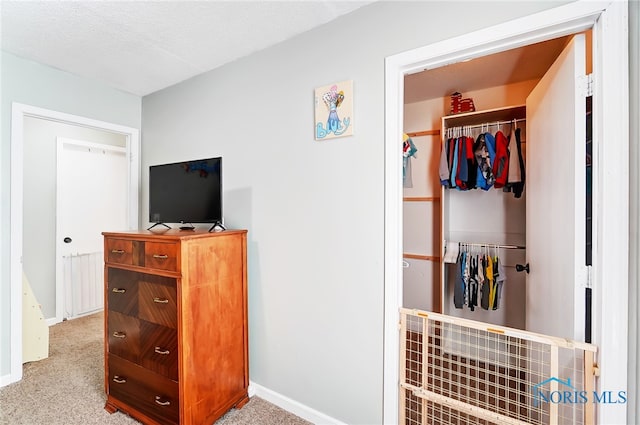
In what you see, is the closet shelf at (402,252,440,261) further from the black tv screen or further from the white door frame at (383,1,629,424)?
the black tv screen

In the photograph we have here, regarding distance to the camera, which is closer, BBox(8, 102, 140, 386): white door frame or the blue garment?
BBox(8, 102, 140, 386): white door frame

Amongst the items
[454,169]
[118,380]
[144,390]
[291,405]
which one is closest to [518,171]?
[454,169]

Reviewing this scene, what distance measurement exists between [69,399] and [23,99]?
2.20 metres

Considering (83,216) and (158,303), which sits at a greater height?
(83,216)

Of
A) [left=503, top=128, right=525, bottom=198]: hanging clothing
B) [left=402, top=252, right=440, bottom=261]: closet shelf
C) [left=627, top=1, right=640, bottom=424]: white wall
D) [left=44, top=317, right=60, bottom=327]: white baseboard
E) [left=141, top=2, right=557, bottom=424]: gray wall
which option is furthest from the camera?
[left=44, top=317, right=60, bottom=327]: white baseboard

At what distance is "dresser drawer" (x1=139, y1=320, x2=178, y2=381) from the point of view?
1597 mm

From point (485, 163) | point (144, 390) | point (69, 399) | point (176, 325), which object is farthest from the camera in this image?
point (485, 163)

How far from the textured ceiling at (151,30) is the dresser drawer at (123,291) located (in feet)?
4.95

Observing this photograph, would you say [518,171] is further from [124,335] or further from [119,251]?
[124,335]

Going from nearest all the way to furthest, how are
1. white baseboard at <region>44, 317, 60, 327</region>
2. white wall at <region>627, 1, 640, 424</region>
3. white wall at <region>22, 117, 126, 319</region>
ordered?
1. white wall at <region>627, 1, 640, 424</region>
2. white wall at <region>22, 117, 126, 319</region>
3. white baseboard at <region>44, 317, 60, 327</region>

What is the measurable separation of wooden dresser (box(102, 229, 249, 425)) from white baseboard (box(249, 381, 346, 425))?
0.10 metres

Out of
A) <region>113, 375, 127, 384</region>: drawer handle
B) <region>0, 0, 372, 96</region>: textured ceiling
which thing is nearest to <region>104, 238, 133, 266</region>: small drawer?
<region>113, 375, 127, 384</region>: drawer handle

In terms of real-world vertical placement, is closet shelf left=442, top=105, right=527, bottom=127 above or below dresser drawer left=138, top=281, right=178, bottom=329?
above

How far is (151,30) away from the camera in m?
1.79
